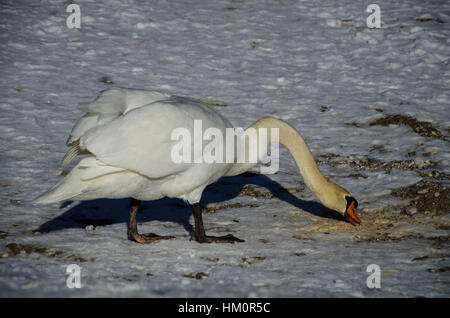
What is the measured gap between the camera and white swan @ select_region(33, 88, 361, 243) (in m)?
5.39

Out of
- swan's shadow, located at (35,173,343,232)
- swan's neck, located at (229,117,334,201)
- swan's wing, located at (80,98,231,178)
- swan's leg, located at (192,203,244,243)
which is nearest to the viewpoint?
swan's wing, located at (80,98,231,178)

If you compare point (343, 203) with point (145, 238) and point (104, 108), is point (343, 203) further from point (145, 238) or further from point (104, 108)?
point (104, 108)

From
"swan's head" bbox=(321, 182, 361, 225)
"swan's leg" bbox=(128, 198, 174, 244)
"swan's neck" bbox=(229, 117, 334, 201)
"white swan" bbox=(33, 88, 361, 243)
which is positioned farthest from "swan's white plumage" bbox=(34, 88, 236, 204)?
"swan's head" bbox=(321, 182, 361, 225)

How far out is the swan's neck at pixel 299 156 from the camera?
652 cm

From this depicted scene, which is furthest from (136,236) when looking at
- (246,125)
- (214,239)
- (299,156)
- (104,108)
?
(246,125)

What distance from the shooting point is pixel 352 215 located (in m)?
6.40

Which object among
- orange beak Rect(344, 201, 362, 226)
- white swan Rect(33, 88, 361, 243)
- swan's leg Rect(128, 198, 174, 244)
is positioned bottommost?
swan's leg Rect(128, 198, 174, 244)

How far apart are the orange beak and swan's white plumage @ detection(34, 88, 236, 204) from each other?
1.48 metres

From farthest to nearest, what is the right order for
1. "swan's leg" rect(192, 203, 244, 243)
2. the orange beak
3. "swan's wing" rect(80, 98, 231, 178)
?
the orange beak < "swan's leg" rect(192, 203, 244, 243) < "swan's wing" rect(80, 98, 231, 178)

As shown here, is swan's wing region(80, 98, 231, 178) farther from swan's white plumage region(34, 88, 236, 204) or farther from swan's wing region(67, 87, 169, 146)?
swan's wing region(67, 87, 169, 146)

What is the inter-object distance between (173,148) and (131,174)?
484 mm

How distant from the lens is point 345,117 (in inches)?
376
